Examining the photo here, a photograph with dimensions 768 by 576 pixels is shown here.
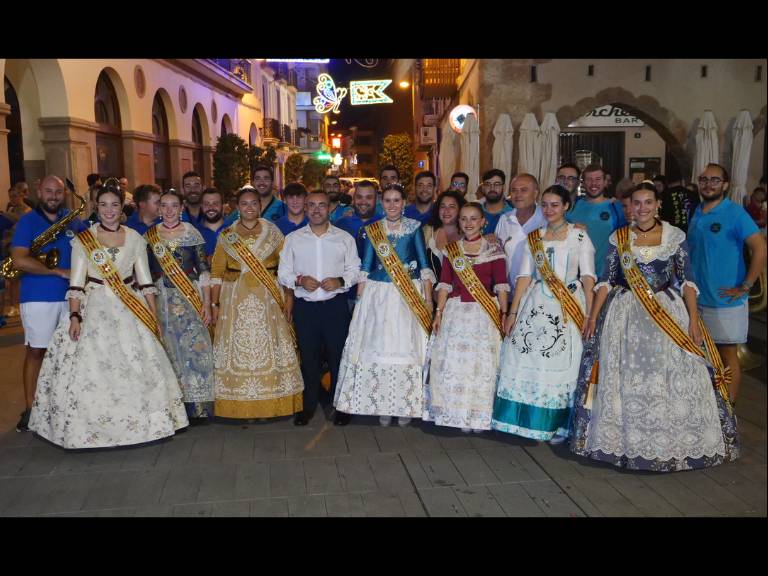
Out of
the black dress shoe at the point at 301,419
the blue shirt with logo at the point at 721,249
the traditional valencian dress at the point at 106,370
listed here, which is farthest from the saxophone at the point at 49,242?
the blue shirt with logo at the point at 721,249

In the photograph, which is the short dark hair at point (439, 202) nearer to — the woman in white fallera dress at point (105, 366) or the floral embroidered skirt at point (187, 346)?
the floral embroidered skirt at point (187, 346)

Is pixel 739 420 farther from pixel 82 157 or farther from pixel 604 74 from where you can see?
pixel 82 157

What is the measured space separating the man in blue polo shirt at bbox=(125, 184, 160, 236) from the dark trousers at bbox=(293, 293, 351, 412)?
139cm

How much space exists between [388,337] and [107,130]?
34.2 ft

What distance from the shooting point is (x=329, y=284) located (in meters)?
4.91

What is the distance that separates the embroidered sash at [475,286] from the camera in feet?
15.2

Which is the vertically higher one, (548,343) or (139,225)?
(139,225)

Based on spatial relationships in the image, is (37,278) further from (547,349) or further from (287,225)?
(547,349)

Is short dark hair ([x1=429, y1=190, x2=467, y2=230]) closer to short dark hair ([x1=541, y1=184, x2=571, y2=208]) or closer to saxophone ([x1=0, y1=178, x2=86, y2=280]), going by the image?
short dark hair ([x1=541, y1=184, x2=571, y2=208])

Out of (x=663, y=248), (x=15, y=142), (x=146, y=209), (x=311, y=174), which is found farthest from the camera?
(x=311, y=174)

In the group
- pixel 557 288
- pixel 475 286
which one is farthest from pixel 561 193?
pixel 475 286

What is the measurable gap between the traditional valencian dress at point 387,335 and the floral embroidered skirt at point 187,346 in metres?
0.99

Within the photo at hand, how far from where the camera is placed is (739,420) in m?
5.00
